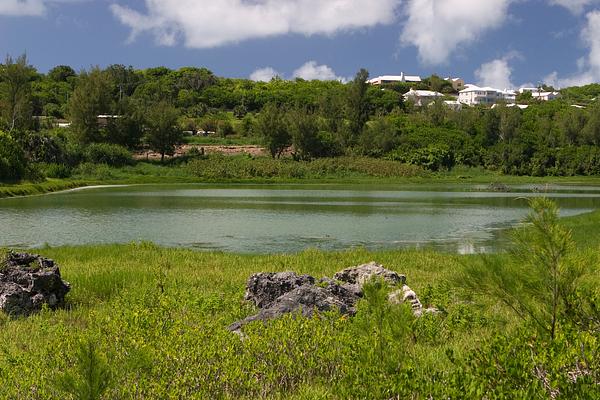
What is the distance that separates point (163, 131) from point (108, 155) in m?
10.1

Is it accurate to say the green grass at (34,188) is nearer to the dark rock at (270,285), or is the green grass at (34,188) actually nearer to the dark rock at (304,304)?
the dark rock at (270,285)

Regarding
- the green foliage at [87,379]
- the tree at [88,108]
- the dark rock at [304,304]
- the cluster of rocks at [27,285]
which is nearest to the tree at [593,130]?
the tree at [88,108]

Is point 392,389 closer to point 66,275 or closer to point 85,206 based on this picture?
point 66,275

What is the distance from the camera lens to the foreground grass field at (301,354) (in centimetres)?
453

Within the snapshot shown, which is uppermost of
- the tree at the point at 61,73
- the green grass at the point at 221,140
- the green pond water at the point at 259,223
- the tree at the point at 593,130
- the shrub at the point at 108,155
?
the tree at the point at 61,73

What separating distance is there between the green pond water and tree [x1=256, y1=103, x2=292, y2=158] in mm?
50029

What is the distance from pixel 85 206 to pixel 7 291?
3258 centimetres

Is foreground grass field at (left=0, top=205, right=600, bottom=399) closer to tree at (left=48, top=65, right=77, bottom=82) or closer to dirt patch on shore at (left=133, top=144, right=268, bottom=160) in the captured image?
dirt patch on shore at (left=133, top=144, right=268, bottom=160)

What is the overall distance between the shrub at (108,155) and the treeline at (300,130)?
0.16 meters

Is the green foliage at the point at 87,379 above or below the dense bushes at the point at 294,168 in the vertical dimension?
above

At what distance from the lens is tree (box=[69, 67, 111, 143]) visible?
9169 centimetres

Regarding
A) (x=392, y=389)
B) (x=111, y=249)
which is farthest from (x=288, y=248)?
(x=392, y=389)

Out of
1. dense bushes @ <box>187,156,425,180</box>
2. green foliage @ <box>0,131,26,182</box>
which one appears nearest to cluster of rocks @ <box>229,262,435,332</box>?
green foliage @ <box>0,131,26,182</box>

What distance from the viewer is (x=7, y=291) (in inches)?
427
